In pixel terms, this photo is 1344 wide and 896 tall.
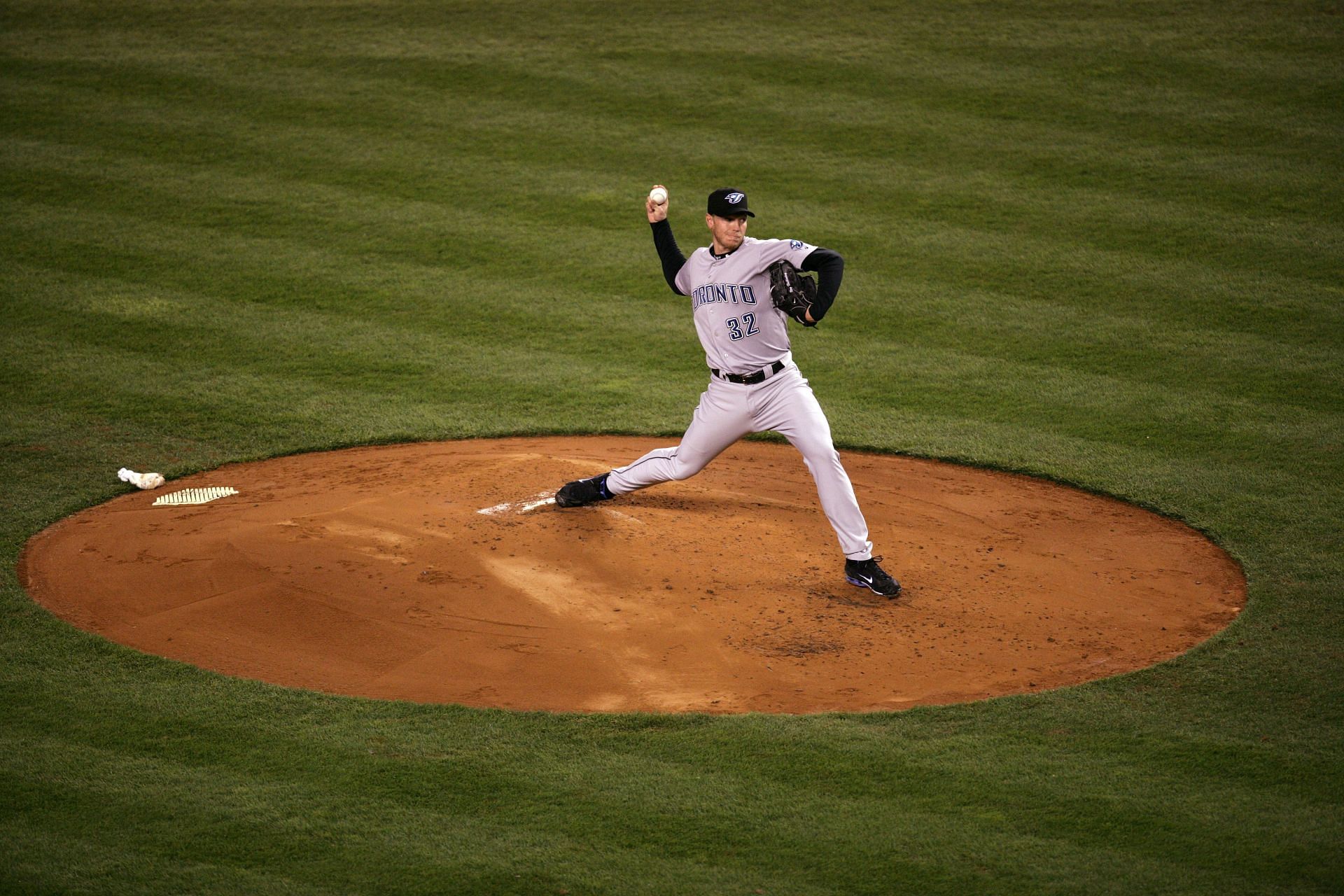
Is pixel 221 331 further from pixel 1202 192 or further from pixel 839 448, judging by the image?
pixel 1202 192

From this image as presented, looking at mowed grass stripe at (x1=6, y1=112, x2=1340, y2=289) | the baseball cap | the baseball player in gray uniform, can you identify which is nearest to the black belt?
the baseball player in gray uniform

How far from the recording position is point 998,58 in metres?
14.0

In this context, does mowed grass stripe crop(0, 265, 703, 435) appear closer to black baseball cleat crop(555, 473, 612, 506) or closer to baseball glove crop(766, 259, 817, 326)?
black baseball cleat crop(555, 473, 612, 506)

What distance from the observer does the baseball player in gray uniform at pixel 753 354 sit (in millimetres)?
6465

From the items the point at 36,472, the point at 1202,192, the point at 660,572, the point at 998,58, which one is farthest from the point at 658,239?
the point at 998,58

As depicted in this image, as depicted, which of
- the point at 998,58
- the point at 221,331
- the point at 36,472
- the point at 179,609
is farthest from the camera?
the point at 998,58

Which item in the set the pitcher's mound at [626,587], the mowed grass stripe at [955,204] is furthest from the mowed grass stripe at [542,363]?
the mowed grass stripe at [955,204]

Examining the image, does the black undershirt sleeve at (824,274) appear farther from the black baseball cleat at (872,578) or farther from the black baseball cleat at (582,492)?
the black baseball cleat at (582,492)

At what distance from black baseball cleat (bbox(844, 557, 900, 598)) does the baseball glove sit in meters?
1.20

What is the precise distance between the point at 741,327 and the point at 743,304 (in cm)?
12

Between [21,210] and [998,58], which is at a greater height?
[998,58]

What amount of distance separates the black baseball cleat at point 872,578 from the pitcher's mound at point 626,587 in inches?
2.1

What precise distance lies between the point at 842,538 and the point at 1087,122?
806 centimetres

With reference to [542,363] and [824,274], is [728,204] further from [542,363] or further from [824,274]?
[542,363]
